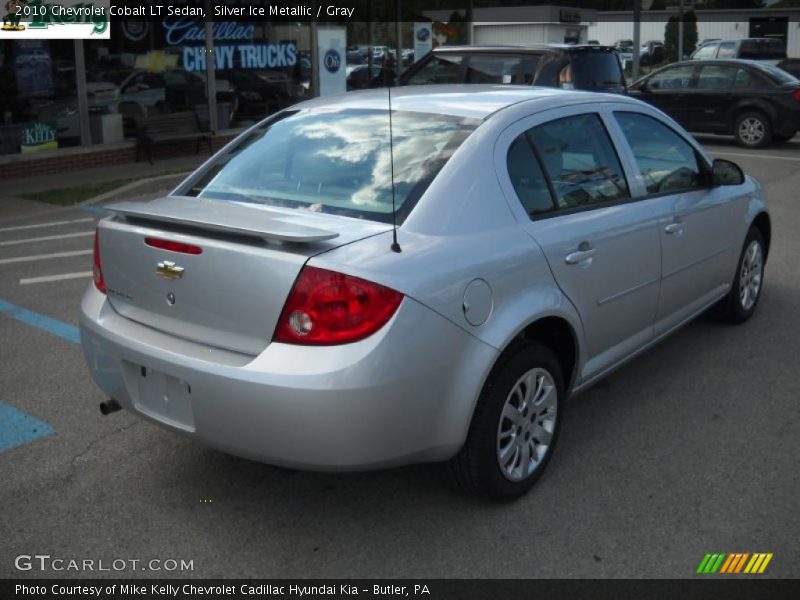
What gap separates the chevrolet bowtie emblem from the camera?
3.34 metres

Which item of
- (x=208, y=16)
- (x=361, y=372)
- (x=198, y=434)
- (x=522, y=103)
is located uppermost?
(x=208, y=16)

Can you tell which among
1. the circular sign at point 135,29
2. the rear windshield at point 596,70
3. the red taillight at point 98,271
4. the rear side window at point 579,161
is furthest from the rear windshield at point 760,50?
the red taillight at point 98,271

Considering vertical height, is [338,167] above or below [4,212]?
above

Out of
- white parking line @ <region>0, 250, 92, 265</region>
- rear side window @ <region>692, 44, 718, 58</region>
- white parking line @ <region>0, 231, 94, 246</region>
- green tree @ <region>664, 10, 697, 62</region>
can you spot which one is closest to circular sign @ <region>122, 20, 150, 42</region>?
white parking line @ <region>0, 231, 94, 246</region>

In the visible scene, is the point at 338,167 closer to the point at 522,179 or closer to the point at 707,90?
the point at 522,179

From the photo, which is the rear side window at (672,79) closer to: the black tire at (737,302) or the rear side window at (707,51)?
the black tire at (737,302)

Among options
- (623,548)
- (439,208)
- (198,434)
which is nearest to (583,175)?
(439,208)

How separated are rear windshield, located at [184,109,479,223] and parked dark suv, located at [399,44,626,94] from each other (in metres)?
7.29

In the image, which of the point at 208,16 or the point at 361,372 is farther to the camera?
the point at 208,16

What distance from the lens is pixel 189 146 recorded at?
48.4ft

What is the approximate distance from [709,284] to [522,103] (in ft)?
6.33

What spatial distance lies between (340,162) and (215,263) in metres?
0.85

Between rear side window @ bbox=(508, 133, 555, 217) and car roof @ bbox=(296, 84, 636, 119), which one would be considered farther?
car roof @ bbox=(296, 84, 636, 119)
